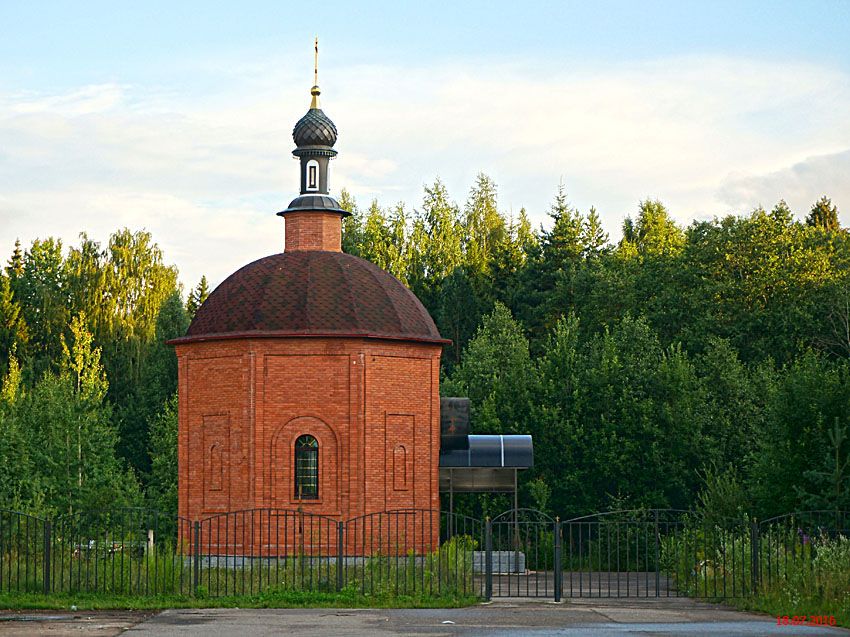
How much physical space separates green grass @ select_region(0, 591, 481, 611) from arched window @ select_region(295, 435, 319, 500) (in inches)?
296

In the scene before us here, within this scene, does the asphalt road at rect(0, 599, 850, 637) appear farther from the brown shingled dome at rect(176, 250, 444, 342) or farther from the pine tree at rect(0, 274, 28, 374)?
the pine tree at rect(0, 274, 28, 374)

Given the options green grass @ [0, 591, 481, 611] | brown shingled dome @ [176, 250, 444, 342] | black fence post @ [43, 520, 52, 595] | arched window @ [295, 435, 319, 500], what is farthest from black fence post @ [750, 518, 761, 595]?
black fence post @ [43, 520, 52, 595]

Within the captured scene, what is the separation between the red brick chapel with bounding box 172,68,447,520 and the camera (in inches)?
1092

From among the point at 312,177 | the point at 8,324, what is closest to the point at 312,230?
the point at 312,177

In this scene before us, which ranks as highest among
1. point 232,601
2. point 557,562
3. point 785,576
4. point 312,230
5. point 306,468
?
point 312,230

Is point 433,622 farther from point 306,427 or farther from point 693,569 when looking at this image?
point 306,427

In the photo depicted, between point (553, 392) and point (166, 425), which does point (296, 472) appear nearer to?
point (553, 392)

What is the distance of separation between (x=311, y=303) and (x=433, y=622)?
471 inches

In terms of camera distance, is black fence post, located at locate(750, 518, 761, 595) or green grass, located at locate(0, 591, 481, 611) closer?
green grass, located at locate(0, 591, 481, 611)

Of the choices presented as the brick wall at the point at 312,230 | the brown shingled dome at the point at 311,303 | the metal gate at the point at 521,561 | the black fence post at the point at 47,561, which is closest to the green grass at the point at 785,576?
the metal gate at the point at 521,561

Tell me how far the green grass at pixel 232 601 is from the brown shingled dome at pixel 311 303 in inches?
343

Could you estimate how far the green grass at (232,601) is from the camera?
63.4ft

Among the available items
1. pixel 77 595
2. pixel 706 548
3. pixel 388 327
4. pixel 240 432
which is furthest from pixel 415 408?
pixel 77 595

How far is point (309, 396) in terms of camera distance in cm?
2789
